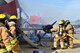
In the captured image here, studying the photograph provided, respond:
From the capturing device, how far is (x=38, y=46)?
2275cm

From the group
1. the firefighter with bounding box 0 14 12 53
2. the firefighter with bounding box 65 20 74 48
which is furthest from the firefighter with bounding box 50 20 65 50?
the firefighter with bounding box 0 14 12 53

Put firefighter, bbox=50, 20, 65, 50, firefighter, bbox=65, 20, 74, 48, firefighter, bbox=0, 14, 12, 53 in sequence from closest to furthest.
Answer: firefighter, bbox=0, 14, 12, 53
firefighter, bbox=50, 20, 65, 50
firefighter, bbox=65, 20, 74, 48

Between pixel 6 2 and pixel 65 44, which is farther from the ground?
pixel 6 2

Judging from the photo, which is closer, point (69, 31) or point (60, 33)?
point (60, 33)

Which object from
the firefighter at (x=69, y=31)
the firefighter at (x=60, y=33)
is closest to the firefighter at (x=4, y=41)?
the firefighter at (x=60, y=33)

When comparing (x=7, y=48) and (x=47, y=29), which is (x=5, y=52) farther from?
(x=47, y=29)

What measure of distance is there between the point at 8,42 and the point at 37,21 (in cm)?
3427

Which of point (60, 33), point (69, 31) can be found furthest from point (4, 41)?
point (69, 31)

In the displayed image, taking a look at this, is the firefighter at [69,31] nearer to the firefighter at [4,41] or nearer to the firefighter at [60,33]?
the firefighter at [60,33]

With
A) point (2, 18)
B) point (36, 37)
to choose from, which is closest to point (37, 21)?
point (36, 37)

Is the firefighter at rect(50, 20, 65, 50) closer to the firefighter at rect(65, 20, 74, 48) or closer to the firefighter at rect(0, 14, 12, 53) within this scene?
the firefighter at rect(65, 20, 74, 48)

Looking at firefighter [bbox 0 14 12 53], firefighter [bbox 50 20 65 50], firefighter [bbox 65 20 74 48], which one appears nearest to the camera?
firefighter [bbox 0 14 12 53]

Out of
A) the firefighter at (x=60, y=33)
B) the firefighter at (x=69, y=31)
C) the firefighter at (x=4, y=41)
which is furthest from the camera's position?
the firefighter at (x=69, y=31)

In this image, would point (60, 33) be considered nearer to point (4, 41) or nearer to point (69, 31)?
point (69, 31)
